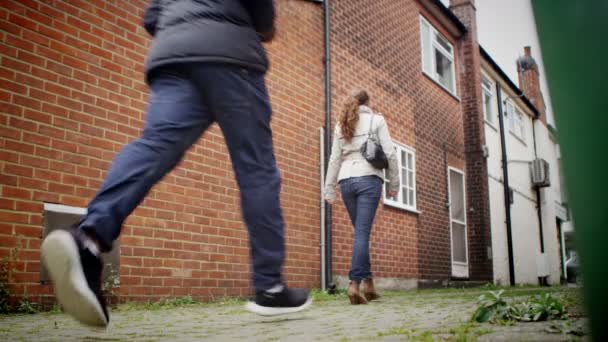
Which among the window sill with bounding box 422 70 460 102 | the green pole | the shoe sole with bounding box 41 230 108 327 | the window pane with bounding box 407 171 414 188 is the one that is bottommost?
the shoe sole with bounding box 41 230 108 327

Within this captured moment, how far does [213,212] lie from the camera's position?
5629 mm

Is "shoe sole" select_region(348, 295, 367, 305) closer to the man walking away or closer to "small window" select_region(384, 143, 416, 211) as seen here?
the man walking away

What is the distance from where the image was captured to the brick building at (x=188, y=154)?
13.4ft

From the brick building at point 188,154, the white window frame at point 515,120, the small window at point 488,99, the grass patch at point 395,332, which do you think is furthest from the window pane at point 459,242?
the grass patch at point 395,332

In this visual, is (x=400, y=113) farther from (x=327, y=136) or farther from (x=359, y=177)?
(x=359, y=177)

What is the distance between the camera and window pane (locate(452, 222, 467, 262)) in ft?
41.8

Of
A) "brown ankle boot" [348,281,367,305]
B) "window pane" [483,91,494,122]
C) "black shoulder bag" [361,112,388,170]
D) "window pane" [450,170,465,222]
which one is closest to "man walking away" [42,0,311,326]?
"brown ankle boot" [348,281,367,305]

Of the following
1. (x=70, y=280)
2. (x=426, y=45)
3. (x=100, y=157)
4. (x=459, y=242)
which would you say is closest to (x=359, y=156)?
(x=100, y=157)

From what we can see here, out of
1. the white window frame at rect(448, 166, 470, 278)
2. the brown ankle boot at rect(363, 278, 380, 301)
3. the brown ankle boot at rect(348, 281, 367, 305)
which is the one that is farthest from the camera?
the white window frame at rect(448, 166, 470, 278)

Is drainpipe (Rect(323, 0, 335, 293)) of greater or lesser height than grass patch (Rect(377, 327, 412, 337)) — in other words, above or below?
above

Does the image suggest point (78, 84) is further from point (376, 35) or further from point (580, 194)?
point (376, 35)

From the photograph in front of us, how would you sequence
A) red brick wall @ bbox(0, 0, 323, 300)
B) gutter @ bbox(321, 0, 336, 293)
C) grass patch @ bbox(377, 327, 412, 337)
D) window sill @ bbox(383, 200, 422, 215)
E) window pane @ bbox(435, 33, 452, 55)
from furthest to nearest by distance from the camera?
1. window pane @ bbox(435, 33, 452, 55)
2. window sill @ bbox(383, 200, 422, 215)
3. gutter @ bbox(321, 0, 336, 293)
4. red brick wall @ bbox(0, 0, 323, 300)
5. grass patch @ bbox(377, 327, 412, 337)

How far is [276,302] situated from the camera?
2457 millimetres

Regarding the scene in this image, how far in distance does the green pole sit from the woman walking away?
4.18 metres
